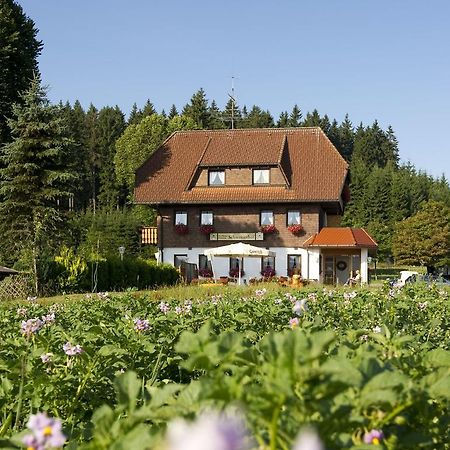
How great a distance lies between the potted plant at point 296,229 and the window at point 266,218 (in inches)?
44.8

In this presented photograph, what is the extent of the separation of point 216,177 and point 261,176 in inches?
97.8

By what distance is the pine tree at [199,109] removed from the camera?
91.9 m

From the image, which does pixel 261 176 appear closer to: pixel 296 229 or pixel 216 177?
pixel 216 177

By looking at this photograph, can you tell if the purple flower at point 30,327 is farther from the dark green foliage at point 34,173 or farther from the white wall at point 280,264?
the white wall at point 280,264

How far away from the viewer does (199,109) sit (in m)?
92.6

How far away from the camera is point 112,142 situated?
93.0 metres

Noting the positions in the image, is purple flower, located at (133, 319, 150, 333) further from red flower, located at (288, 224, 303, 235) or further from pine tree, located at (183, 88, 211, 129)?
pine tree, located at (183, 88, 211, 129)

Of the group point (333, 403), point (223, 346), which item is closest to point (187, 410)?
point (223, 346)

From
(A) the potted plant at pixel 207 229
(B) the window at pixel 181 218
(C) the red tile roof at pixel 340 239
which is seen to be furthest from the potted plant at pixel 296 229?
(B) the window at pixel 181 218

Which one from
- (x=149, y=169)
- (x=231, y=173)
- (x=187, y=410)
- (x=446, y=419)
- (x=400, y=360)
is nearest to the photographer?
(x=187, y=410)

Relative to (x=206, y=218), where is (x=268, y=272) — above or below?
below

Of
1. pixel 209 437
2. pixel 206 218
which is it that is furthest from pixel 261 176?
pixel 209 437

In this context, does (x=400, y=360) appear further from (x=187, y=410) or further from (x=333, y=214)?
(x=333, y=214)

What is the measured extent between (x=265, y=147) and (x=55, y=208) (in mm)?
12333
